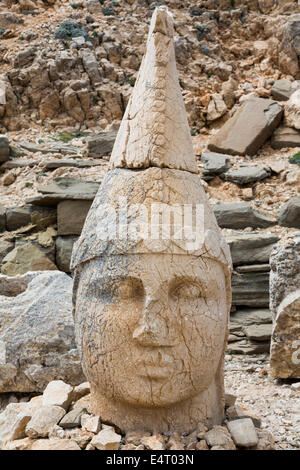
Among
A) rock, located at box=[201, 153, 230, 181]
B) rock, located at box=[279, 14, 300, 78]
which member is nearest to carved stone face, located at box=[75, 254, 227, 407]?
rock, located at box=[201, 153, 230, 181]

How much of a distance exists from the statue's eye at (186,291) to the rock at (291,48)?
1322 centimetres

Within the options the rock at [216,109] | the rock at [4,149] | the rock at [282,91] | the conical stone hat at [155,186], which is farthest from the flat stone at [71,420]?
the rock at [282,91]

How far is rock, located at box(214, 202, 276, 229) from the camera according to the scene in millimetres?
7996

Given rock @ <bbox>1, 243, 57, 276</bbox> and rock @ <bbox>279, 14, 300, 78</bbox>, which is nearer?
rock @ <bbox>1, 243, 57, 276</bbox>

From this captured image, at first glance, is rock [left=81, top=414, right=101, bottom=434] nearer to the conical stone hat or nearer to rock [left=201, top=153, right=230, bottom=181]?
the conical stone hat

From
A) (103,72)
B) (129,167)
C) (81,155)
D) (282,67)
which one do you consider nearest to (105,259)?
(129,167)

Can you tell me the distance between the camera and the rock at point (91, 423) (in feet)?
8.06

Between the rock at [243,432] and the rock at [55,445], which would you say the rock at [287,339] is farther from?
the rock at [55,445]

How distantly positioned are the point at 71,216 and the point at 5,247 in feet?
4.61

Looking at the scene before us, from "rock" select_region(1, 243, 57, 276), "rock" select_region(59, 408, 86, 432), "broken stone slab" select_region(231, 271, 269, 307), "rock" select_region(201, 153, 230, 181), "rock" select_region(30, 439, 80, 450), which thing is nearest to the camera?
"rock" select_region(30, 439, 80, 450)

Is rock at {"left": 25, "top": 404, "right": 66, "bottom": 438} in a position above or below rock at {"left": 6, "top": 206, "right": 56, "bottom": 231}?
below

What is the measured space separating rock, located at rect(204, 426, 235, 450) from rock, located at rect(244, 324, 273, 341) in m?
3.69

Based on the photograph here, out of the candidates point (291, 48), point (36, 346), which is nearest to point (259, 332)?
point (36, 346)
